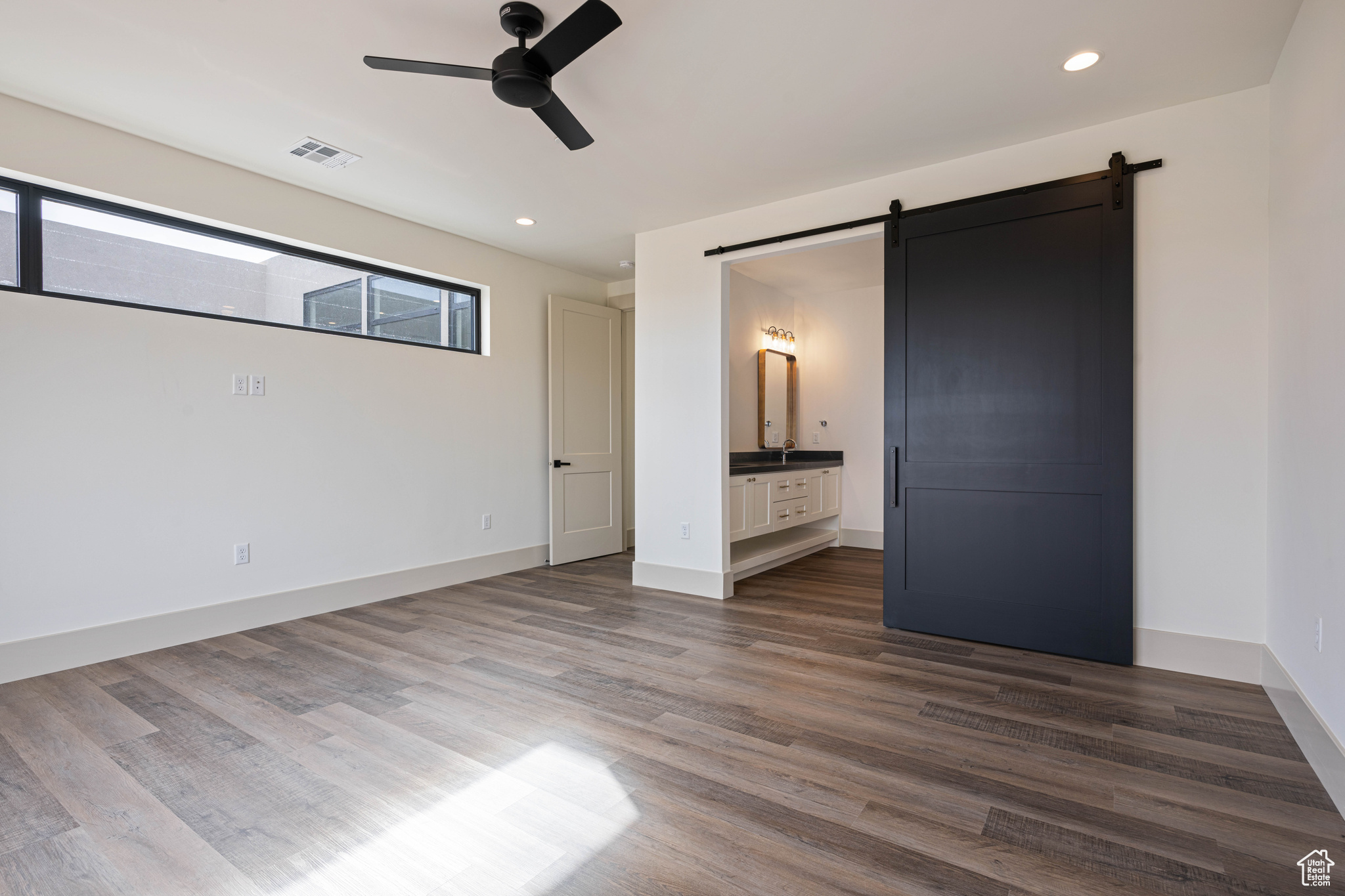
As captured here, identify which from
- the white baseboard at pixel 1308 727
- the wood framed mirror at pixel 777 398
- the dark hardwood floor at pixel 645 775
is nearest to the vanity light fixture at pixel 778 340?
the wood framed mirror at pixel 777 398

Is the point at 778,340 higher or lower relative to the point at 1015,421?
higher

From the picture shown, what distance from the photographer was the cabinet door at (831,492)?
6449mm

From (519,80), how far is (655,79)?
0.73 meters

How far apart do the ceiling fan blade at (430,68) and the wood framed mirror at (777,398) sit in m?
4.33

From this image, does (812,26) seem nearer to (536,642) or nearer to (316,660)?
(536,642)

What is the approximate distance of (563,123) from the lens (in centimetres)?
267

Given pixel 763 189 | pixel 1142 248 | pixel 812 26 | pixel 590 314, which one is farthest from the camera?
pixel 590 314

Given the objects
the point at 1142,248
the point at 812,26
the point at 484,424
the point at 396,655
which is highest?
the point at 812,26

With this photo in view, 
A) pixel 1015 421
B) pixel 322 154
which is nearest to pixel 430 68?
pixel 322 154

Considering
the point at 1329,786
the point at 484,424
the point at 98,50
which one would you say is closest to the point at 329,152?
the point at 98,50

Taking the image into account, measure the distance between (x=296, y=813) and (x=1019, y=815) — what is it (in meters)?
2.13

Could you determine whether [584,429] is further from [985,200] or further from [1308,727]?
[1308,727]

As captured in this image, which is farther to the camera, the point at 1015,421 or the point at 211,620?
the point at 211,620

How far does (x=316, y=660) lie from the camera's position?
3.20 m
